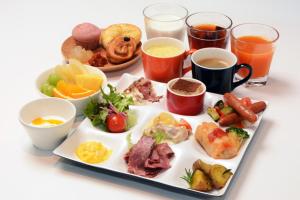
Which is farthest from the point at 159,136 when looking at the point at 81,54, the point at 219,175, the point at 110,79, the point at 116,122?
the point at 81,54

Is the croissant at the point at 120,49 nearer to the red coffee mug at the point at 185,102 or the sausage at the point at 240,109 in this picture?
the red coffee mug at the point at 185,102

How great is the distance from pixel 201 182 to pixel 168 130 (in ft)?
0.94

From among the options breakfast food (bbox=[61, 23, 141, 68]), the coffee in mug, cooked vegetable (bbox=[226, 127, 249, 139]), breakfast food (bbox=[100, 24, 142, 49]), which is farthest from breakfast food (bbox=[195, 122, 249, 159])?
breakfast food (bbox=[100, 24, 142, 49])

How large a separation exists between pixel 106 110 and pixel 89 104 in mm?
68

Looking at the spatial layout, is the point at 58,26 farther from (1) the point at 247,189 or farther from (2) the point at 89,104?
(1) the point at 247,189

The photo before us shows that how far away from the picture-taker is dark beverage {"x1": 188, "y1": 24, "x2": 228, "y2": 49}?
7.22ft

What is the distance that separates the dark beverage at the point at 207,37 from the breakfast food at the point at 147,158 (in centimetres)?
62

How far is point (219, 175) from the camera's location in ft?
5.30

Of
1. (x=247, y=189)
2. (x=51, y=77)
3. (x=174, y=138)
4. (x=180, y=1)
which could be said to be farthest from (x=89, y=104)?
(x=180, y=1)

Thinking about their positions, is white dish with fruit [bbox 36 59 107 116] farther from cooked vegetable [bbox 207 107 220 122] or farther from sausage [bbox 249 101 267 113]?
sausage [bbox 249 101 267 113]

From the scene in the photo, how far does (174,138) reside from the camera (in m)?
1.81

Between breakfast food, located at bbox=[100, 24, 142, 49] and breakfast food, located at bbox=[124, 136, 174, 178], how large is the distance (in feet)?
2.44

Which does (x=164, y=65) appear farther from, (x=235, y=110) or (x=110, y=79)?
(x=235, y=110)

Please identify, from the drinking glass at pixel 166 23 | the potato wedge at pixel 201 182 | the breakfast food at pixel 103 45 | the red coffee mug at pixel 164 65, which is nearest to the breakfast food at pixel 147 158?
the potato wedge at pixel 201 182
